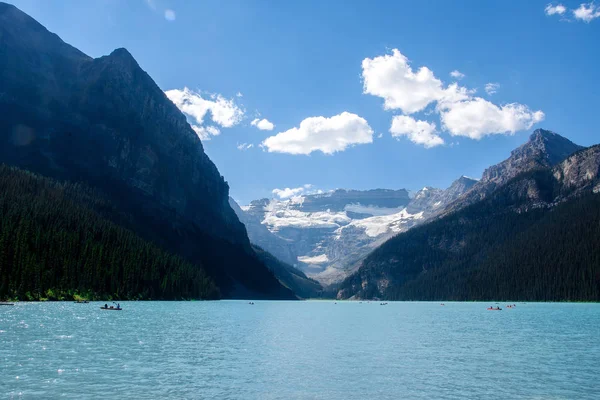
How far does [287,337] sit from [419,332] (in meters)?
25.1

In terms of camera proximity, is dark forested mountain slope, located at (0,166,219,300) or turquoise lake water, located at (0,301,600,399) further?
dark forested mountain slope, located at (0,166,219,300)

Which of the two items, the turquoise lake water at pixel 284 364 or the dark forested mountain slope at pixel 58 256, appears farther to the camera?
the dark forested mountain slope at pixel 58 256

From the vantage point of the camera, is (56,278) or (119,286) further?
(119,286)

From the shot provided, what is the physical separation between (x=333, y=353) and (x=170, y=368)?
20440mm

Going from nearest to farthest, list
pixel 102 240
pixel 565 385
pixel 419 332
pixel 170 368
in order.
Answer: pixel 565 385 < pixel 170 368 < pixel 419 332 < pixel 102 240

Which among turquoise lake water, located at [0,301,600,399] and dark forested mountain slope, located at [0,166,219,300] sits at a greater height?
dark forested mountain slope, located at [0,166,219,300]

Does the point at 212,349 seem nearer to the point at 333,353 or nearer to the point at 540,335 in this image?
the point at 333,353

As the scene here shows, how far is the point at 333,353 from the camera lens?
193 feet

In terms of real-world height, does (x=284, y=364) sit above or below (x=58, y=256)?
below

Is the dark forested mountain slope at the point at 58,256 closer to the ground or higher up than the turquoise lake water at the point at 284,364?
higher up

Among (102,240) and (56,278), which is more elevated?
(102,240)

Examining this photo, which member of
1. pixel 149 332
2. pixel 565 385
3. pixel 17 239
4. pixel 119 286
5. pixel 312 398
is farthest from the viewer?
pixel 119 286

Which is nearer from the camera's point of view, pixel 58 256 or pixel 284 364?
pixel 284 364

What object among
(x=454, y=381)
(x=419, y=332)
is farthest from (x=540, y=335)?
(x=454, y=381)
